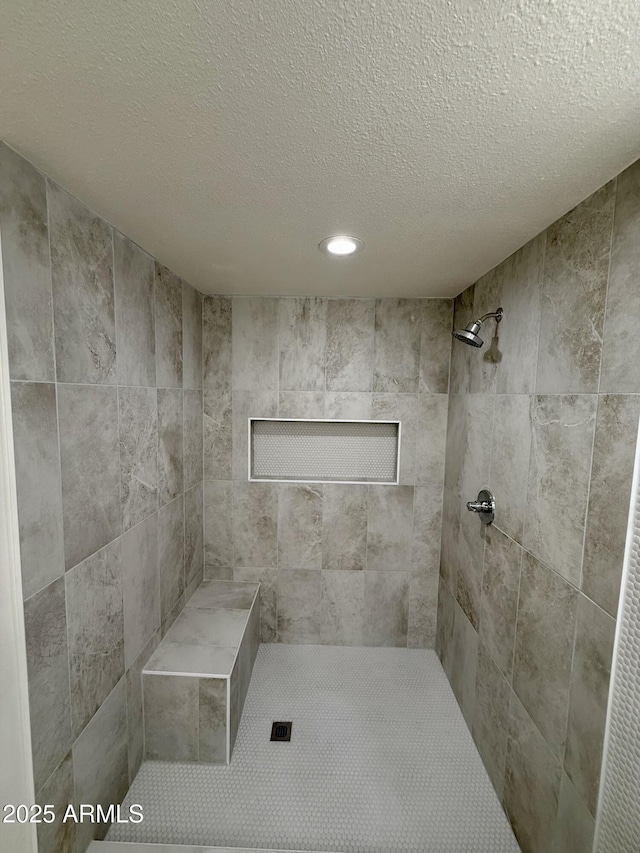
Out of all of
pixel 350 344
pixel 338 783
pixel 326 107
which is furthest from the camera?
pixel 350 344

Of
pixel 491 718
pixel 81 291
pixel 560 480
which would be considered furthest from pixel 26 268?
pixel 491 718

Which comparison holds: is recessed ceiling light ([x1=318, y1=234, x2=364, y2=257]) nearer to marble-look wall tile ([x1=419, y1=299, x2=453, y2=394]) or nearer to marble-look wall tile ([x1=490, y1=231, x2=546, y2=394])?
marble-look wall tile ([x1=490, y1=231, x2=546, y2=394])

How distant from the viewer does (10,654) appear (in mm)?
846

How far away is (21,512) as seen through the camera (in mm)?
867


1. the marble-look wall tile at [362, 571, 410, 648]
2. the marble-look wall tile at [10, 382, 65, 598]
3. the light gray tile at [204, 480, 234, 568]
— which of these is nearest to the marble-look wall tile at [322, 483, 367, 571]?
the marble-look wall tile at [362, 571, 410, 648]

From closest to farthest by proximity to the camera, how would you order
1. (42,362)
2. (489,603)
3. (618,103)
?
(618,103)
(42,362)
(489,603)

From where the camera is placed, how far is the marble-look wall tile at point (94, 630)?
1.06 meters

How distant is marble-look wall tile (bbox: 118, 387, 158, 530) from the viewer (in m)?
1.33

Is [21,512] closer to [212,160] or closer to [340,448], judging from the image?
[212,160]

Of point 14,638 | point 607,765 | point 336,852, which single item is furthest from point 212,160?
point 336,852

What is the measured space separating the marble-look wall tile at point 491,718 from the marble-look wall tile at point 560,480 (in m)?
0.64

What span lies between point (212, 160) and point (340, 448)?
165 cm

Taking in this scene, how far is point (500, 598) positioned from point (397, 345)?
1391 mm

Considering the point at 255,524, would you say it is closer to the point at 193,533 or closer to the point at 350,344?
the point at 193,533
